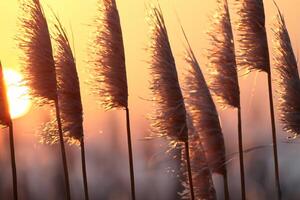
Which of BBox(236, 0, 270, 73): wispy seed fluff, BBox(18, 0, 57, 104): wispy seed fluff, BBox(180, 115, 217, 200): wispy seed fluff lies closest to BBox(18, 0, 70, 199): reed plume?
BBox(18, 0, 57, 104): wispy seed fluff

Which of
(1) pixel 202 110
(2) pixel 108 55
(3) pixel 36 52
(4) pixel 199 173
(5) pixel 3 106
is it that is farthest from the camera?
(4) pixel 199 173

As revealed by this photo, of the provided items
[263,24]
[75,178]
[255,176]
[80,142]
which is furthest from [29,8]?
[255,176]

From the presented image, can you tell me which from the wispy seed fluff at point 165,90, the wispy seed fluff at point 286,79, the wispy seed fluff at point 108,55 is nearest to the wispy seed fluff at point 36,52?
the wispy seed fluff at point 108,55

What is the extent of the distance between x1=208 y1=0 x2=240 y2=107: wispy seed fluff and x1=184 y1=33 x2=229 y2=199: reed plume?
0.14 meters

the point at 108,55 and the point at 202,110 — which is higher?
the point at 108,55

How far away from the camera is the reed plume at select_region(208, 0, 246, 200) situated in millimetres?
9031

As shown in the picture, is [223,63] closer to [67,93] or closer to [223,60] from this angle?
[223,60]

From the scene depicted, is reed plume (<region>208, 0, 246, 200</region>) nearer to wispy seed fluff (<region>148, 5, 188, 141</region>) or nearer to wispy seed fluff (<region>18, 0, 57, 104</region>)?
Answer: wispy seed fluff (<region>148, 5, 188, 141</region>)

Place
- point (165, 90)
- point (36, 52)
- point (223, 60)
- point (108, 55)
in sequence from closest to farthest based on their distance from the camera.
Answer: point (36, 52) < point (165, 90) < point (108, 55) < point (223, 60)

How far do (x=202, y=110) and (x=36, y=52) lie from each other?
1.94 metres

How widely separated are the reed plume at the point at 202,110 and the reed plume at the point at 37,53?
1497mm

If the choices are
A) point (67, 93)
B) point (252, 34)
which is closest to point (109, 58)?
point (67, 93)

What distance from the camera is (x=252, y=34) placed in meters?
8.91

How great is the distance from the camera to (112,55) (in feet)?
29.0
